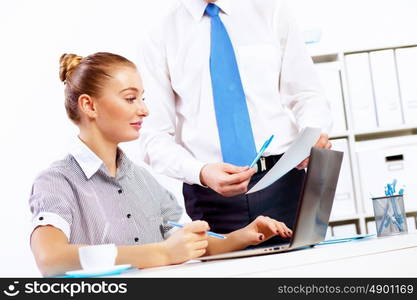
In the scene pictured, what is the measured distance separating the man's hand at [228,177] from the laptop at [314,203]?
222 mm

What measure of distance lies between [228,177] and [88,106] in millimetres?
463

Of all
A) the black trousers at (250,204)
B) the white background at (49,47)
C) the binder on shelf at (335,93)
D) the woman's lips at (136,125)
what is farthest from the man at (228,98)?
the white background at (49,47)

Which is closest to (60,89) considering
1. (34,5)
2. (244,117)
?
(34,5)

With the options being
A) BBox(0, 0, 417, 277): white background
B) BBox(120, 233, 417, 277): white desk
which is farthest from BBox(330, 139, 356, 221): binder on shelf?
BBox(120, 233, 417, 277): white desk

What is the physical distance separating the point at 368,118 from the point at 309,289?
2334 mm

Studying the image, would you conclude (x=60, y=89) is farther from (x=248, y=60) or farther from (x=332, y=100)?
(x=248, y=60)

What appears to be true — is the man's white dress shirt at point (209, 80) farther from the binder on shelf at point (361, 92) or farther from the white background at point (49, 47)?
the white background at point (49, 47)

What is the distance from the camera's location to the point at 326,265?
3.32ft

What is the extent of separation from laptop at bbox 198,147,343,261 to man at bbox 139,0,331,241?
451mm

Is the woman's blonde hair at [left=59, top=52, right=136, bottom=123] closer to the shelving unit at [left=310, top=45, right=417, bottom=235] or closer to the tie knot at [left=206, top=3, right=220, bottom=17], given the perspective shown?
the tie knot at [left=206, top=3, right=220, bottom=17]

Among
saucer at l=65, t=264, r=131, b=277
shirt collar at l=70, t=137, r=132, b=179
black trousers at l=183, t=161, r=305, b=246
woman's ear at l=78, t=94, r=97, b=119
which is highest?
woman's ear at l=78, t=94, r=97, b=119

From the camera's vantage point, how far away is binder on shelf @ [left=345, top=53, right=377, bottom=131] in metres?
3.17

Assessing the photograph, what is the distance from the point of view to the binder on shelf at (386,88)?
3156 mm

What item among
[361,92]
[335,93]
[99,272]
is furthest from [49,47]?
[99,272]
